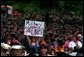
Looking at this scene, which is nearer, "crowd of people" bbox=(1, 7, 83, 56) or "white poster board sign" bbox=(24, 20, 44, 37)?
"crowd of people" bbox=(1, 7, 83, 56)

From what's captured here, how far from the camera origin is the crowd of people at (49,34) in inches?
693

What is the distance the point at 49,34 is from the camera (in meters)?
20.6

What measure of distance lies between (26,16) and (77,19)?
242cm

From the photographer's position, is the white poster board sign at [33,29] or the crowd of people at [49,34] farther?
the white poster board sign at [33,29]

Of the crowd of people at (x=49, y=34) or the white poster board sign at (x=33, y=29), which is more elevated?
the white poster board sign at (x=33, y=29)

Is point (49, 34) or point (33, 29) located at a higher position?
point (33, 29)

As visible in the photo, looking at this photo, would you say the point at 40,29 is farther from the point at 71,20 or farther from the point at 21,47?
the point at 71,20

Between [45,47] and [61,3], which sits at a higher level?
[61,3]

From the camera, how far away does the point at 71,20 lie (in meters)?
22.7

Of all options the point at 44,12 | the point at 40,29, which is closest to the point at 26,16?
the point at 44,12

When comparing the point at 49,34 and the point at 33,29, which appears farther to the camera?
the point at 49,34

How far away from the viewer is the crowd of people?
17609mm

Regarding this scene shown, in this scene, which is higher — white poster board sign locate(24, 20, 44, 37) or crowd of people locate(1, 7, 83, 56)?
white poster board sign locate(24, 20, 44, 37)

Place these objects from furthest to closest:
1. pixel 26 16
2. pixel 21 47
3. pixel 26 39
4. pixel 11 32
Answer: pixel 26 16 < pixel 11 32 < pixel 26 39 < pixel 21 47
